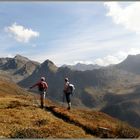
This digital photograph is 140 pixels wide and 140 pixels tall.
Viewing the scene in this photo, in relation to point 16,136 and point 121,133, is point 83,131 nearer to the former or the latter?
point 121,133

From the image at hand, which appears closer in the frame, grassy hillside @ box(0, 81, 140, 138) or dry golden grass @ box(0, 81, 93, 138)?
dry golden grass @ box(0, 81, 93, 138)

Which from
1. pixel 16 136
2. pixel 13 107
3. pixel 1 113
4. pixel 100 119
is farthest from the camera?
pixel 100 119

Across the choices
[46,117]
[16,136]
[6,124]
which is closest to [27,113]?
[46,117]

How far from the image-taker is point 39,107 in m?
35.7

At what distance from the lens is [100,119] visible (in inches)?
1449

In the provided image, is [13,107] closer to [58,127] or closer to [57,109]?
[57,109]

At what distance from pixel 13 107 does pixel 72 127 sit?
716 cm

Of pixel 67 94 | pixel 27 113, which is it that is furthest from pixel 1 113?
pixel 67 94

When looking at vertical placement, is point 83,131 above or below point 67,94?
below

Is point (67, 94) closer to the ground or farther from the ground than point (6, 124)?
farther from the ground

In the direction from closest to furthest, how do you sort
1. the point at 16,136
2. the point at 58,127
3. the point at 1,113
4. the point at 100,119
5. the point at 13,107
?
the point at 16,136 → the point at 58,127 → the point at 1,113 → the point at 13,107 → the point at 100,119

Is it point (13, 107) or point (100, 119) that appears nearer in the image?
point (13, 107)

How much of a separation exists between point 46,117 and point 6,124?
169 inches

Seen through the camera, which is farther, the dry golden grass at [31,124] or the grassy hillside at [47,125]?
the grassy hillside at [47,125]
